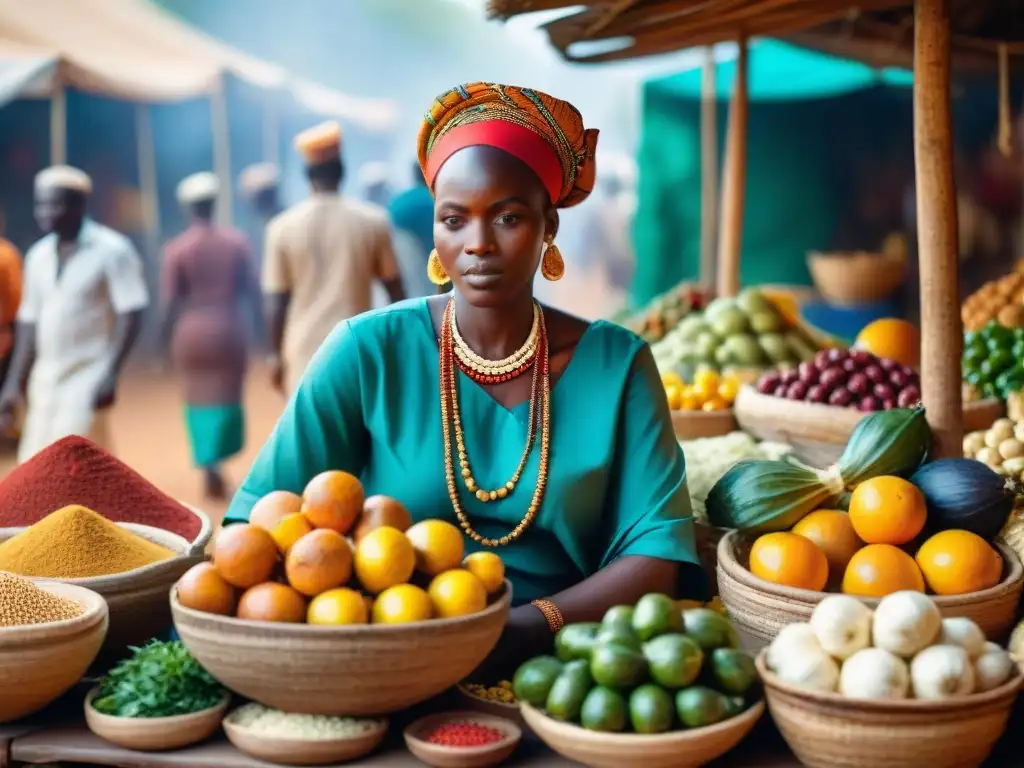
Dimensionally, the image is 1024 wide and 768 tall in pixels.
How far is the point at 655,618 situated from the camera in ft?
5.28

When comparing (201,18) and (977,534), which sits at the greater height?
(201,18)

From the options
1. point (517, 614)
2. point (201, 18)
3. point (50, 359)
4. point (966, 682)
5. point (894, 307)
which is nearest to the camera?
point (966, 682)

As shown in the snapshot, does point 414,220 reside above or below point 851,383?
above

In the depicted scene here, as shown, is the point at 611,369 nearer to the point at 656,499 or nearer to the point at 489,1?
the point at 656,499

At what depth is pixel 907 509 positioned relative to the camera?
2096mm

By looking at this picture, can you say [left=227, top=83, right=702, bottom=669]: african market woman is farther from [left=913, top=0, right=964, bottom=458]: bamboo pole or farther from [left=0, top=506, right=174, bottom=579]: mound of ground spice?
[left=913, top=0, right=964, bottom=458]: bamboo pole

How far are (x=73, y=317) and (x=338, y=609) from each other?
192 inches

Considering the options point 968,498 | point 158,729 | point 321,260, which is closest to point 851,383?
point 968,498

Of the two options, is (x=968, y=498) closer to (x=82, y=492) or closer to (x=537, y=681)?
(x=537, y=681)

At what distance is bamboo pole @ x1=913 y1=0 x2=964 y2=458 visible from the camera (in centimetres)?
251

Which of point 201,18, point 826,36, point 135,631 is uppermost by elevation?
point 201,18

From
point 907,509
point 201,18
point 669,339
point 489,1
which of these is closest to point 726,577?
point 907,509

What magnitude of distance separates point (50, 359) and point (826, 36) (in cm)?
391

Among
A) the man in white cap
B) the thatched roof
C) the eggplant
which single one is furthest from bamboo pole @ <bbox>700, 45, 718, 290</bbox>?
the eggplant
